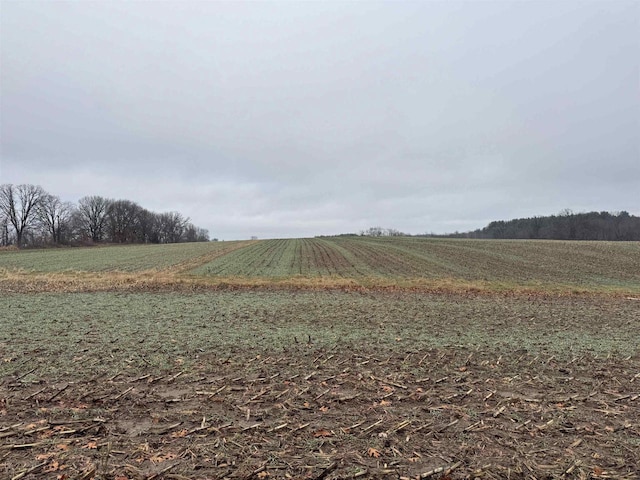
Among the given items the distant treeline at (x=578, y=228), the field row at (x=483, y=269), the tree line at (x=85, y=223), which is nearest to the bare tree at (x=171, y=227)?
the tree line at (x=85, y=223)

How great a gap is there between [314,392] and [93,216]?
138 meters

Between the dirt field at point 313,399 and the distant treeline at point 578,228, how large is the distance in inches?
4830

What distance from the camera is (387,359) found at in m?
7.04

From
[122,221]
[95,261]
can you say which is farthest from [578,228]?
[122,221]

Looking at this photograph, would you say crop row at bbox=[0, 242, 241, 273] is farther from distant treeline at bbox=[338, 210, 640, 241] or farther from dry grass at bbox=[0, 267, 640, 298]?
distant treeline at bbox=[338, 210, 640, 241]

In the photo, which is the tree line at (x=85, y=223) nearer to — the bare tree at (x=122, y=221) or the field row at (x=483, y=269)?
the bare tree at (x=122, y=221)

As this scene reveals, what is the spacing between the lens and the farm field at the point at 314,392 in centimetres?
356

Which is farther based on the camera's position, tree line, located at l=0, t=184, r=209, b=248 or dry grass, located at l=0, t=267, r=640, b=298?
tree line, located at l=0, t=184, r=209, b=248

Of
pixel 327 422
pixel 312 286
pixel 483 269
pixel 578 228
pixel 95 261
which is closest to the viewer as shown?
pixel 327 422

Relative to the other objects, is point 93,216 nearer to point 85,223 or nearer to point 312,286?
point 85,223

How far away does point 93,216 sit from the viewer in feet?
392

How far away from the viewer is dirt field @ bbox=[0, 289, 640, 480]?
354 centimetres

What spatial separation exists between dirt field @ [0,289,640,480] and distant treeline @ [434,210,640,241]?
4830 inches

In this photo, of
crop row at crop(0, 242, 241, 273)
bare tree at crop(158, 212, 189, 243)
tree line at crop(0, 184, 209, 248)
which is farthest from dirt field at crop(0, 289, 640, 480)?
bare tree at crop(158, 212, 189, 243)
